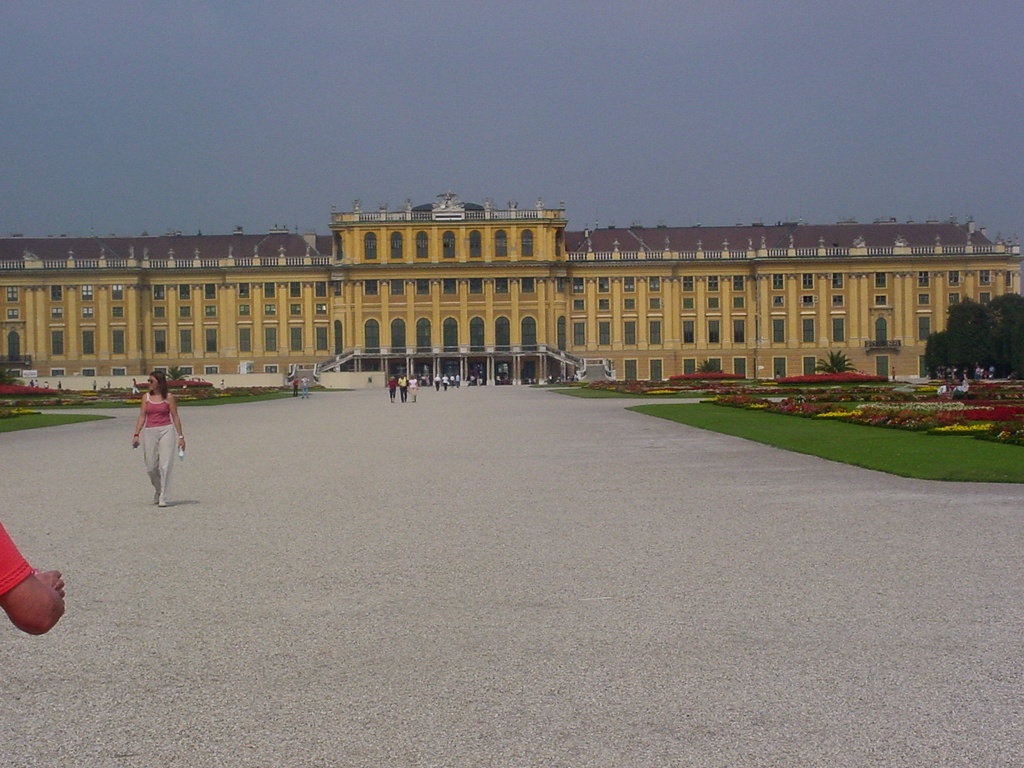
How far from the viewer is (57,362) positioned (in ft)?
327

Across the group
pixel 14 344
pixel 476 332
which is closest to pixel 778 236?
pixel 476 332

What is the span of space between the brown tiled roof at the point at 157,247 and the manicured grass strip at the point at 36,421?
211ft

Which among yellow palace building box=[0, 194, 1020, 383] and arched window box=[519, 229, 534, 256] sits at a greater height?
arched window box=[519, 229, 534, 256]

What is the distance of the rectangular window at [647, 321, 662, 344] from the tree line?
22.0 meters

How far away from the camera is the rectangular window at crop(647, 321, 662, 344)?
330 ft

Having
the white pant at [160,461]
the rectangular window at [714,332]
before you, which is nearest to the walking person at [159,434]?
the white pant at [160,461]

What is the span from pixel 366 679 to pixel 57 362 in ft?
327

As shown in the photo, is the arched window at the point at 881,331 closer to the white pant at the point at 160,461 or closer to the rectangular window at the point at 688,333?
the rectangular window at the point at 688,333

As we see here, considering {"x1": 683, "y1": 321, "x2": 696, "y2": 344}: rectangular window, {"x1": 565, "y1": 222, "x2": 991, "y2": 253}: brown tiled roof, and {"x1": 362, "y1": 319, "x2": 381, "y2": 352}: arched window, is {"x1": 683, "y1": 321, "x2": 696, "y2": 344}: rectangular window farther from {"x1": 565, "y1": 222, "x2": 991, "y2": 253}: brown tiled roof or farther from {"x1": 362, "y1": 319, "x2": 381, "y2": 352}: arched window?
{"x1": 362, "y1": 319, "x2": 381, "y2": 352}: arched window

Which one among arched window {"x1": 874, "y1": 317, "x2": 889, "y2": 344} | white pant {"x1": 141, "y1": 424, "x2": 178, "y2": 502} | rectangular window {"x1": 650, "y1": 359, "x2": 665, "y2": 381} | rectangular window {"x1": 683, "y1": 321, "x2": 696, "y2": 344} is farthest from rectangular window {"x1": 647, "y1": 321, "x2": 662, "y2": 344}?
white pant {"x1": 141, "y1": 424, "x2": 178, "y2": 502}

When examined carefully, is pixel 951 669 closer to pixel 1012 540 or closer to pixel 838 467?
pixel 1012 540

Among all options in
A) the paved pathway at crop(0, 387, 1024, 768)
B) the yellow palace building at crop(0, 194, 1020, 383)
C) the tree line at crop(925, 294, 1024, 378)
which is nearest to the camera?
the paved pathway at crop(0, 387, 1024, 768)

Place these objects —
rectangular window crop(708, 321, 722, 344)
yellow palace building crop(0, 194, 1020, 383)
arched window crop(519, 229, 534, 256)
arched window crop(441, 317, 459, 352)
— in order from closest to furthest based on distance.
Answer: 1. yellow palace building crop(0, 194, 1020, 383)
2. arched window crop(519, 229, 534, 256)
3. arched window crop(441, 317, 459, 352)
4. rectangular window crop(708, 321, 722, 344)

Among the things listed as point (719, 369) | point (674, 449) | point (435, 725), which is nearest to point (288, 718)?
point (435, 725)
